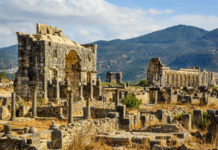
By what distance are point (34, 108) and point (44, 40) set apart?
9.53 m

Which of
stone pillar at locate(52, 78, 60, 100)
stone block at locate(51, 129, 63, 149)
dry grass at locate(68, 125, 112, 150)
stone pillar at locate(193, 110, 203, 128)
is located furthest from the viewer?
stone pillar at locate(52, 78, 60, 100)

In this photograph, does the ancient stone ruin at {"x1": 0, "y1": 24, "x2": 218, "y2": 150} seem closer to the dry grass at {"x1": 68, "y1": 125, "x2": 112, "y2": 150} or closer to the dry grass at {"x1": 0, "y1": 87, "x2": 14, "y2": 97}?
the dry grass at {"x1": 68, "y1": 125, "x2": 112, "y2": 150}

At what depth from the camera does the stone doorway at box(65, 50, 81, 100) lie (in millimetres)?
33469

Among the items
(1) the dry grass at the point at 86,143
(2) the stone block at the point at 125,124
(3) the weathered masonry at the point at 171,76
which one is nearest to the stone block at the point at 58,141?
(1) the dry grass at the point at 86,143

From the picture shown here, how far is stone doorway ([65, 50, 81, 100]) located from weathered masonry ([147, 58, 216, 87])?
25.2 metres

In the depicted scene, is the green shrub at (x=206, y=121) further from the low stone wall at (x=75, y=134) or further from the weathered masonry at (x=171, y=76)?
the weathered masonry at (x=171, y=76)

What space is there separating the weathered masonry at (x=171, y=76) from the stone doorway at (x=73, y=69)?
991 inches

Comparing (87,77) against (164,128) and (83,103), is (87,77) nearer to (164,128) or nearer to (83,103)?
(83,103)

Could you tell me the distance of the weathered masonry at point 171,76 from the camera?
6097 cm

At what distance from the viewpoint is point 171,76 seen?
2613 inches

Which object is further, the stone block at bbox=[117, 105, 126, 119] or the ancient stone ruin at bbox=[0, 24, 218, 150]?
the stone block at bbox=[117, 105, 126, 119]

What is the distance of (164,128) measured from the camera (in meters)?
13.5

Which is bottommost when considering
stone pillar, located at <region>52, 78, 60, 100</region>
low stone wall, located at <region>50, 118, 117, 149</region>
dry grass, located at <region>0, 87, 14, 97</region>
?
dry grass, located at <region>0, 87, 14, 97</region>

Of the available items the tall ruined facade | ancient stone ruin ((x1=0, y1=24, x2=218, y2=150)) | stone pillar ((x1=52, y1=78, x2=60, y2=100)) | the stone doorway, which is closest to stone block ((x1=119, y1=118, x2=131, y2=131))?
ancient stone ruin ((x1=0, y1=24, x2=218, y2=150))
